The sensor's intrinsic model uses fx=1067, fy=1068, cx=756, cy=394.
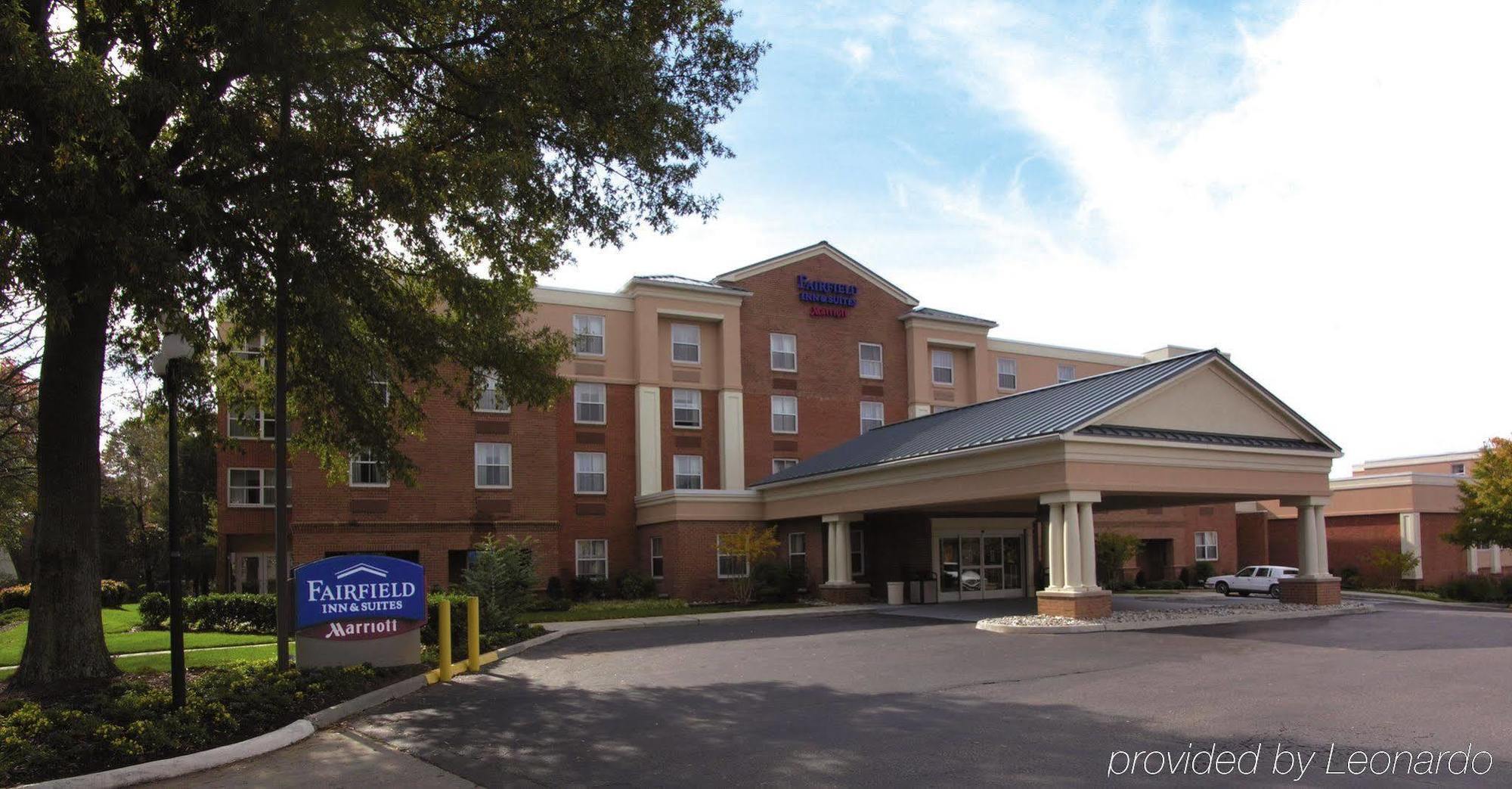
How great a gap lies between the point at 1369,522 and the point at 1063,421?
31251 mm

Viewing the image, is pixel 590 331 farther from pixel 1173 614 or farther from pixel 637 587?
pixel 1173 614

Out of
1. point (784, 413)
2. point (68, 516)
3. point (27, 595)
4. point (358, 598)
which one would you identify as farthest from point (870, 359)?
point (68, 516)

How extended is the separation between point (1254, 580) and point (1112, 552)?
5.13 metres

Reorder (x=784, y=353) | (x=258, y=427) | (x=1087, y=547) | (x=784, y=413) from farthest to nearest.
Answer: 1. (x=784, y=353)
2. (x=784, y=413)
3. (x=258, y=427)
4. (x=1087, y=547)

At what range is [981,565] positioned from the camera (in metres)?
34.7

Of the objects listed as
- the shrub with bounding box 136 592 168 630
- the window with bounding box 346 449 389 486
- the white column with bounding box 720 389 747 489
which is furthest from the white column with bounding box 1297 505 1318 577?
the shrub with bounding box 136 592 168 630

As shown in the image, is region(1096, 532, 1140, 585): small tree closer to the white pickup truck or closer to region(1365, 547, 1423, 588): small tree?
the white pickup truck

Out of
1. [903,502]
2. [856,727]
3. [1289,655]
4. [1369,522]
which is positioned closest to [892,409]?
[903,502]

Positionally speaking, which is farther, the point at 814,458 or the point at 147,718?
the point at 814,458

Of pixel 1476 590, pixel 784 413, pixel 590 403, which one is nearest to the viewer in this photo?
pixel 1476 590

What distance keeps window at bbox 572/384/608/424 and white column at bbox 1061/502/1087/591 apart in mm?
21470

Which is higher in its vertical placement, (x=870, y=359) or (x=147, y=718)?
(x=870, y=359)

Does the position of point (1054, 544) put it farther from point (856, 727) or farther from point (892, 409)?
point (892, 409)

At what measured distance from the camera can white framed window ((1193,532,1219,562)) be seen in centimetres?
4959
